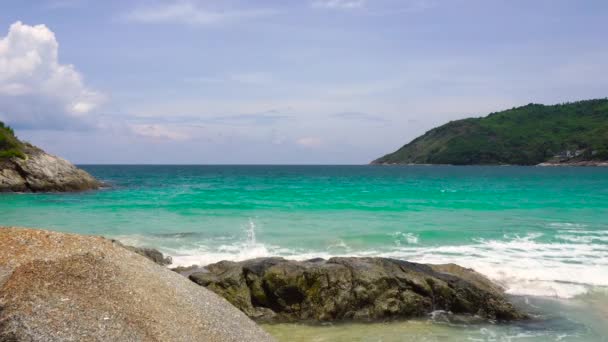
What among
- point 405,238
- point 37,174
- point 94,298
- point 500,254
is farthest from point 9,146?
point 94,298

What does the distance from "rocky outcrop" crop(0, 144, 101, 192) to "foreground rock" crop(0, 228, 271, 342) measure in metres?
54.0

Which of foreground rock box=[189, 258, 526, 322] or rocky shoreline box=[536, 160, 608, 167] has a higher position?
rocky shoreline box=[536, 160, 608, 167]

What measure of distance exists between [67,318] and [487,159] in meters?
207

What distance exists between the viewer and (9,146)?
56.4 m

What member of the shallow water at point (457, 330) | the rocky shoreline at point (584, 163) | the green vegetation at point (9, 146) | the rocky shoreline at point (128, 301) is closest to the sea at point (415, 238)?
the shallow water at point (457, 330)

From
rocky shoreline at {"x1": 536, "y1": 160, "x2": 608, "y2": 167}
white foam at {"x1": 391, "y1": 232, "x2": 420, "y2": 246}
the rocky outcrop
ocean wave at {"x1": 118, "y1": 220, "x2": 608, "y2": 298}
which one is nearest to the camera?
ocean wave at {"x1": 118, "y1": 220, "x2": 608, "y2": 298}

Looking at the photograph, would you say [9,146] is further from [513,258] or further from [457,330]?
[457,330]

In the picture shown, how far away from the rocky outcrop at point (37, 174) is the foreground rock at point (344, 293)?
50674mm

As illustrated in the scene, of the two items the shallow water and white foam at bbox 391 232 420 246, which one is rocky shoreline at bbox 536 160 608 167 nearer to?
white foam at bbox 391 232 420 246

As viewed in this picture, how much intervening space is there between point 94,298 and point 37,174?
56414 mm

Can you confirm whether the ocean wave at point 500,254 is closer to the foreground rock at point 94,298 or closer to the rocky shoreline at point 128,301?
the rocky shoreline at point 128,301

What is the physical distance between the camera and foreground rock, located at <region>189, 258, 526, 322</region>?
11.4 meters

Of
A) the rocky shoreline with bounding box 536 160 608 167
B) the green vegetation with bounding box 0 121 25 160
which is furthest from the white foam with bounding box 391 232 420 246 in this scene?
the rocky shoreline with bounding box 536 160 608 167

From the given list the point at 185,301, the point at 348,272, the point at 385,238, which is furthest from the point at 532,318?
the point at 385,238
